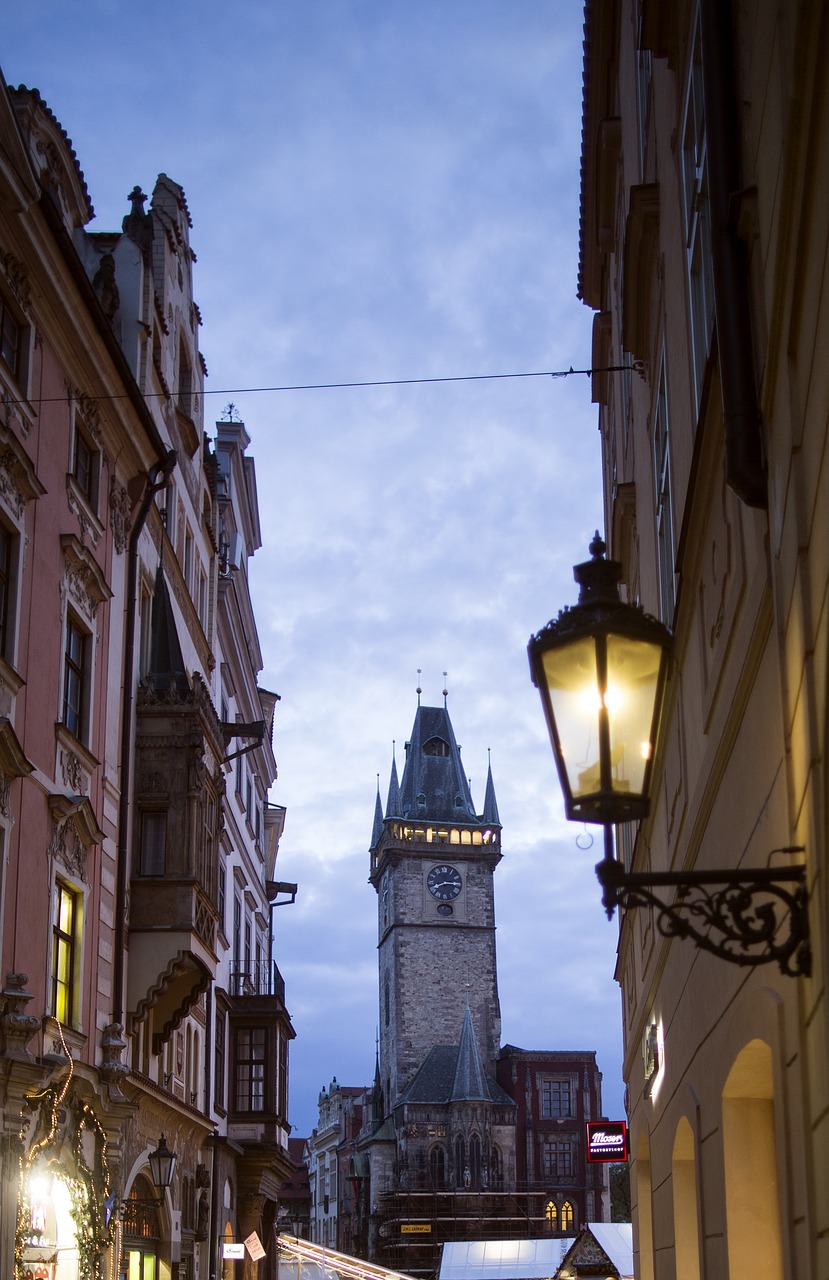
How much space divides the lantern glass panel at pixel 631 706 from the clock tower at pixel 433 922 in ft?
330

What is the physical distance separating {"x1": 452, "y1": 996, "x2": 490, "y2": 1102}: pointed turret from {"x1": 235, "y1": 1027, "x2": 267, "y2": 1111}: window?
6561 cm

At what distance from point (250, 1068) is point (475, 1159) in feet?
215

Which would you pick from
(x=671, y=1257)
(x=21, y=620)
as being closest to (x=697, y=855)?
(x=671, y=1257)

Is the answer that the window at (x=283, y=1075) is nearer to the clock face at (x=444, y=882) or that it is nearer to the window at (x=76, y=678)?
the window at (x=76, y=678)

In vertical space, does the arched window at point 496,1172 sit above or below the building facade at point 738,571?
below

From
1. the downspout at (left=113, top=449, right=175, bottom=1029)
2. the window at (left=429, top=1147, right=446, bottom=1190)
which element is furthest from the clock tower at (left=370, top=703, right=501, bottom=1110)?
the downspout at (left=113, top=449, right=175, bottom=1029)

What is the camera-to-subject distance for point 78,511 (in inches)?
739

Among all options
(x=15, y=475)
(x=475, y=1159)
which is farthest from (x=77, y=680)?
(x=475, y=1159)

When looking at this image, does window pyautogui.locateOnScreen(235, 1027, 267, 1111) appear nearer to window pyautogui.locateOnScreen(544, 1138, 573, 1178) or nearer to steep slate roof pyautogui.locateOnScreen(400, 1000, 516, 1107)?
steep slate roof pyautogui.locateOnScreen(400, 1000, 516, 1107)

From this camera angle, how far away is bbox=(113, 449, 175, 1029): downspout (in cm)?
2020

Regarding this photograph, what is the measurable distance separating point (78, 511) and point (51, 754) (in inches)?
131

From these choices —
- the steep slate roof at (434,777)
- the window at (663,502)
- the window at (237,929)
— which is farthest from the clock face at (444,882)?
the window at (663,502)

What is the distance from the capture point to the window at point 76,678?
18.3 m

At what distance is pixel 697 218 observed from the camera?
7.95m
